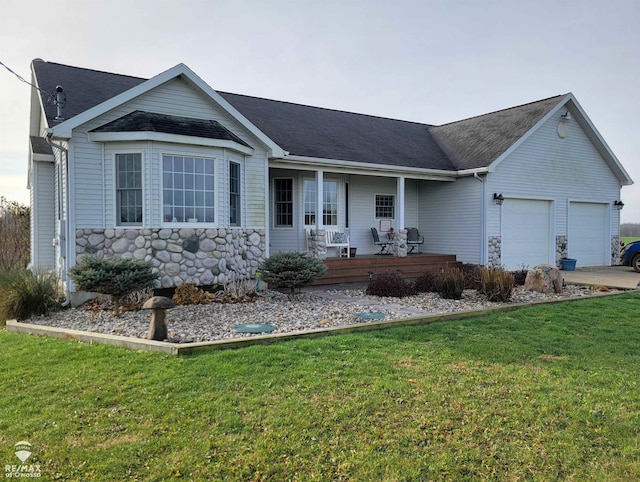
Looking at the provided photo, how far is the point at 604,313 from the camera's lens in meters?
7.70

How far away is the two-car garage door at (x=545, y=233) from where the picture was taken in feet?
47.7

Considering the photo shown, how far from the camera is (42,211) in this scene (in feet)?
35.1

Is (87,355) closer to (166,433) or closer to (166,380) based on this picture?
(166,380)

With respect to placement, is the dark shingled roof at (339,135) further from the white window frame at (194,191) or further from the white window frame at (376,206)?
the white window frame at (194,191)

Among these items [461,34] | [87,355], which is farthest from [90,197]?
[461,34]

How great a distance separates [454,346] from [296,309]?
3.32 m

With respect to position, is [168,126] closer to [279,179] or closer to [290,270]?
[290,270]

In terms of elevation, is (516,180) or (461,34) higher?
(461,34)

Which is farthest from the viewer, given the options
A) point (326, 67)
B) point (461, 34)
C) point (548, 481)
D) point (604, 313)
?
point (326, 67)

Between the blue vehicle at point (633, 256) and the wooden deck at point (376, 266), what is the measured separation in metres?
6.51

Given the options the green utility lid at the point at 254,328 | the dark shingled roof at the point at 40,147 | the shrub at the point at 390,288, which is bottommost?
the green utility lid at the point at 254,328

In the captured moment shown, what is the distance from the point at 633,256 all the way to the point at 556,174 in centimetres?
387

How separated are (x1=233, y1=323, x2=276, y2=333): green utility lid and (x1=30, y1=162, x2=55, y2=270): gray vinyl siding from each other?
6715 mm

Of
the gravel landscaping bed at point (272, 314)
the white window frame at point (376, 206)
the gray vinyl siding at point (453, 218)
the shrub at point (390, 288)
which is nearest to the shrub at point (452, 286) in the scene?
the gravel landscaping bed at point (272, 314)
